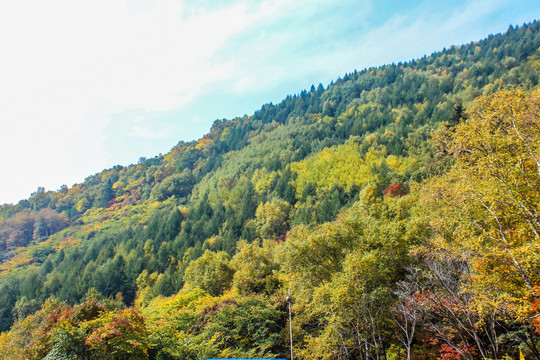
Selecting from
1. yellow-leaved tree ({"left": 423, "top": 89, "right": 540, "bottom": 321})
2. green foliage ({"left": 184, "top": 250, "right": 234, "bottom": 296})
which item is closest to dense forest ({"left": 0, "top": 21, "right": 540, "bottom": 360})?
yellow-leaved tree ({"left": 423, "top": 89, "right": 540, "bottom": 321})

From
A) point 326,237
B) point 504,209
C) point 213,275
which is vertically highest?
point 504,209

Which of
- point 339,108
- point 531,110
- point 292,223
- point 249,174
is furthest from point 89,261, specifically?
point 339,108

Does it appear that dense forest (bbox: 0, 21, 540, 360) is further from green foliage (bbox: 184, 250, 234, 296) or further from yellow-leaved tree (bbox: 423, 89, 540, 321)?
green foliage (bbox: 184, 250, 234, 296)

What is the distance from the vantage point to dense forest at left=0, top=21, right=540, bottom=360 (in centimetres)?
1551

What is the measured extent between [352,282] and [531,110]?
47.5 feet

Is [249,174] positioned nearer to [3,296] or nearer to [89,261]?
[89,261]

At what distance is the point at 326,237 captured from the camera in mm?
23984

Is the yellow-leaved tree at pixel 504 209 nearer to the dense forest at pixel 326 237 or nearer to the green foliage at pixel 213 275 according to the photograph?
the dense forest at pixel 326 237

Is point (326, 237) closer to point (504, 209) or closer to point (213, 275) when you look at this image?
point (504, 209)

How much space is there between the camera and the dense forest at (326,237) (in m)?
15.5

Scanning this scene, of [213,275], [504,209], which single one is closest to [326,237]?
[504,209]

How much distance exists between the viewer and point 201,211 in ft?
309

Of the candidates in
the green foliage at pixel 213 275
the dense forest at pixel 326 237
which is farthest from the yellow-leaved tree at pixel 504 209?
the green foliage at pixel 213 275

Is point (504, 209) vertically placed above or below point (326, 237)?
above
